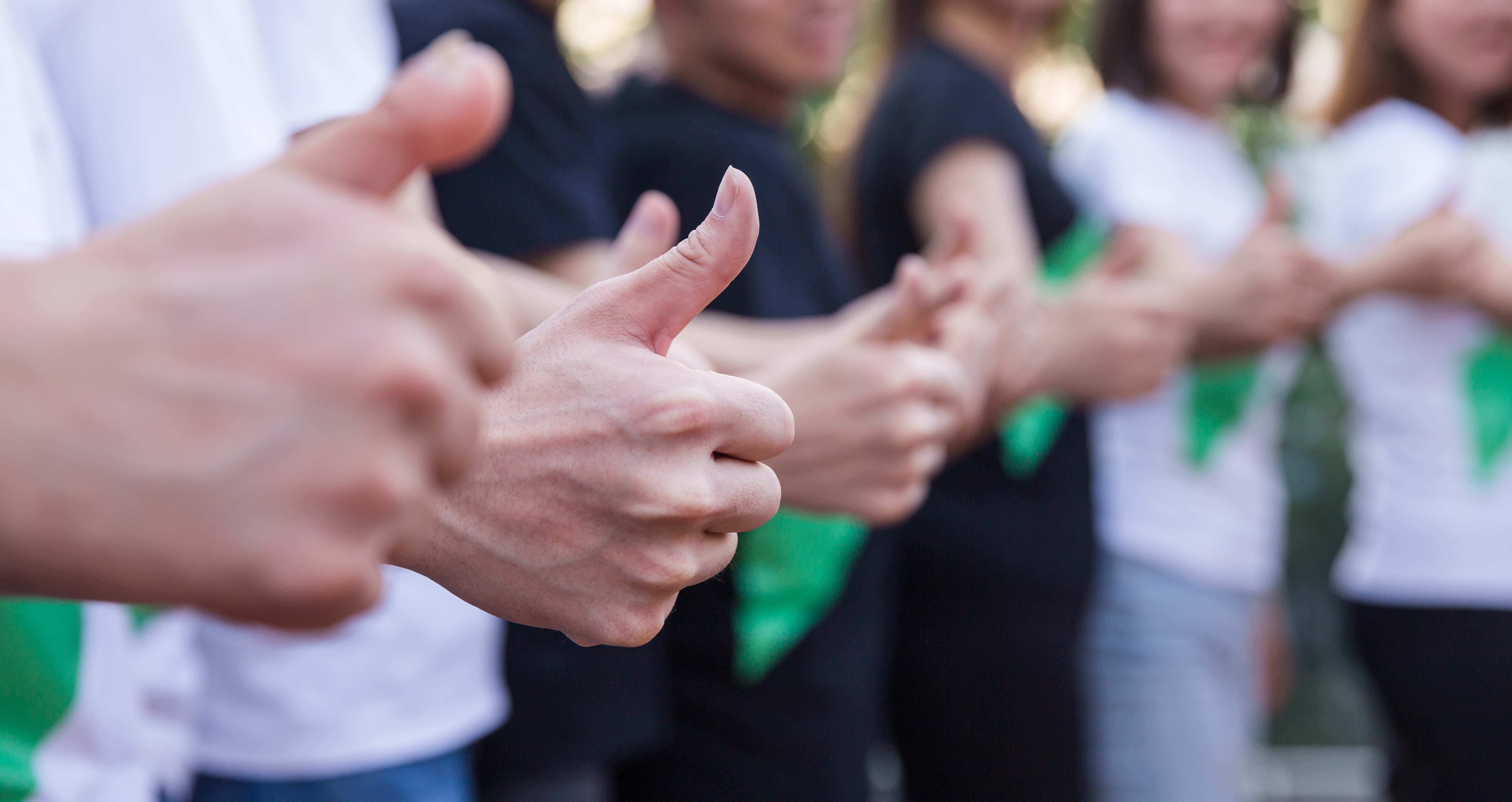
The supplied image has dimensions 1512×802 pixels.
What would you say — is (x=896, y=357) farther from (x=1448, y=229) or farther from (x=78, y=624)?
(x=1448, y=229)

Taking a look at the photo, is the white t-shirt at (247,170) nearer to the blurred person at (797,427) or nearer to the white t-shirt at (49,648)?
the white t-shirt at (49,648)

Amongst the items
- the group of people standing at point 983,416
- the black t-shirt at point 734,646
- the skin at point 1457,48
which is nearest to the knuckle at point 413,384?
the group of people standing at point 983,416

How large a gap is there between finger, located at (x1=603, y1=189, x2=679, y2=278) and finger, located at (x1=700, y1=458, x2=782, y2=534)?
0.34 meters

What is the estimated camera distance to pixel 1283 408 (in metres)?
4.37

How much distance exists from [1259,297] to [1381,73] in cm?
75

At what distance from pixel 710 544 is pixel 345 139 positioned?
307mm

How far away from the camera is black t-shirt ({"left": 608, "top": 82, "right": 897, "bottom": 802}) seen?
160cm

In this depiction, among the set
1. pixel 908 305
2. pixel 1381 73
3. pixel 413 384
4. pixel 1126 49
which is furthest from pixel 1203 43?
pixel 413 384

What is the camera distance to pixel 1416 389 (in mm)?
2158

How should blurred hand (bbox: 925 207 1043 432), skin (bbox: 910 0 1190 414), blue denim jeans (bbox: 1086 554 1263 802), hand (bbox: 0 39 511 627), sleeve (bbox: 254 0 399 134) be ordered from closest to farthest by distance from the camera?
hand (bbox: 0 39 511 627) → sleeve (bbox: 254 0 399 134) → blurred hand (bbox: 925 207 1043 432) → skin (bbox: 910 0 1190 414) → blue denim jeans (bbox: 1086 554 1263 802)

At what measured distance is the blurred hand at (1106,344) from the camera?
1.82m

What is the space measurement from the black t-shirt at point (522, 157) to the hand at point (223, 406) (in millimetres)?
911

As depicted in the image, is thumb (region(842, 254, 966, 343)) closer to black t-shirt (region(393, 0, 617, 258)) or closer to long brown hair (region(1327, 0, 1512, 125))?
black t-shirt (region(393, 0, 617, 258))

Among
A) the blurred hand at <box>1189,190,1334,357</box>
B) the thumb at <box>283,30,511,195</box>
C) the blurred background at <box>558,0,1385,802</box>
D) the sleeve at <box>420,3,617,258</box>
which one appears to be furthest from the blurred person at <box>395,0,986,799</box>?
the blurred background at <box>558,0,1385,802</box>
